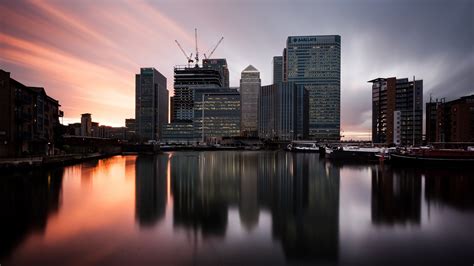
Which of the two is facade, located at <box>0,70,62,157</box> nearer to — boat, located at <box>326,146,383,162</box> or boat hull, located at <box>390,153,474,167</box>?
boat, located at <box>326,146,383,162</box>

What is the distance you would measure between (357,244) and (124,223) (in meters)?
12.0

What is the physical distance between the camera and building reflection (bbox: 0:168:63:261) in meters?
12.8

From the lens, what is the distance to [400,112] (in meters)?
122

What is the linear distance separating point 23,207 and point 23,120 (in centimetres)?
3664

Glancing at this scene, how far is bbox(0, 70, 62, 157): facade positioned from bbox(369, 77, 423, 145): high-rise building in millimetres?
121710

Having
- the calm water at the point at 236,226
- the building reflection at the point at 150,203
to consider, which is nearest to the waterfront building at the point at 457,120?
the calm water at the point at 236,226

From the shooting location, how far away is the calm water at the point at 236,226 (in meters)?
10.8

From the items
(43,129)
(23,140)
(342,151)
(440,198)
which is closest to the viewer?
(440,198)

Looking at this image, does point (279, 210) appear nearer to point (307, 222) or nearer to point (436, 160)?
point (307, 222)

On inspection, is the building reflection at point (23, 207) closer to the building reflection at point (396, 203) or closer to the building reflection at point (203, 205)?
the building reflection at point (203, 205)

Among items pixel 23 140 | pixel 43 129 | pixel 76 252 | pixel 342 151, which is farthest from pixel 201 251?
pixel 342 151

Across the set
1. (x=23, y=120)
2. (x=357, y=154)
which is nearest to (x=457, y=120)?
(x=357, y=154)

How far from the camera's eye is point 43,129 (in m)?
56.6

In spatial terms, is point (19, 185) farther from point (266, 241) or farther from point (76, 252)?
point (266, 241)
